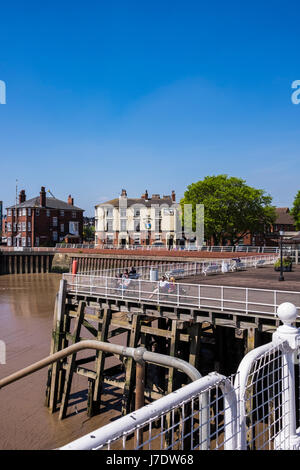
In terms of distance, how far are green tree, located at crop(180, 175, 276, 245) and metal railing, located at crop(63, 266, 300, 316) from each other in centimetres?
4040

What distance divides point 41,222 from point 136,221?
2037 cm

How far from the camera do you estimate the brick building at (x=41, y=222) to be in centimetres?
7775

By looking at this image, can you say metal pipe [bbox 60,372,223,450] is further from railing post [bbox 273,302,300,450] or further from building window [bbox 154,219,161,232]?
building window [bbox 154,219,161,232]

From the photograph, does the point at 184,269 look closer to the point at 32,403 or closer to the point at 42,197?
the point at 32,403

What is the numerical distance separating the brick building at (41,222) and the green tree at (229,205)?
32612mm

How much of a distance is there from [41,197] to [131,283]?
67.5 m

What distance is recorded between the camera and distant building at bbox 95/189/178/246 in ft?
267

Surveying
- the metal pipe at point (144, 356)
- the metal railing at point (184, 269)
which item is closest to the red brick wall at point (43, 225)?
the metal railing at point (184, 269)

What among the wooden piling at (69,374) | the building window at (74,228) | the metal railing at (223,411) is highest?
the building window at (74,228)

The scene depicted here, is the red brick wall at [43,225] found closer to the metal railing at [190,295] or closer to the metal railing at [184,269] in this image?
the metal railing at [184,269]

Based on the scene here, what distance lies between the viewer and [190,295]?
1518cm

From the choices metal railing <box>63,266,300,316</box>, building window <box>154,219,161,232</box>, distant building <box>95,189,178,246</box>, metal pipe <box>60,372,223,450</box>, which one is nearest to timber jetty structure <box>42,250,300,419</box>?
metal railing <box>63,266,300,316</box>
